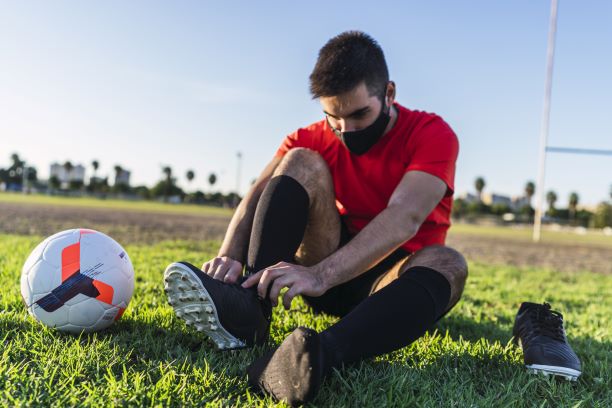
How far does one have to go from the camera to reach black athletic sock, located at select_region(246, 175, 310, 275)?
227 centimetres

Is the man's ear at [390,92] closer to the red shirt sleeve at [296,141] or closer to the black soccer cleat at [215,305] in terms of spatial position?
the red shirt sleeve at [296,141]

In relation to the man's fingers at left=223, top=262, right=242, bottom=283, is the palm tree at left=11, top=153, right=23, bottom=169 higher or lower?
higher

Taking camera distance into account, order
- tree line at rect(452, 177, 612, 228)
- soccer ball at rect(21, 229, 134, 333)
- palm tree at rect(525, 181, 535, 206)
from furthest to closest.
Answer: palm tree at rect(525, 181, 535, 206)
tree line at rect(452, 177, 612, 228)
soccer ball at rect(21, 229, 134, 333)

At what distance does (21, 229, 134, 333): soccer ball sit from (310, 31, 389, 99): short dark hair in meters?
1.39

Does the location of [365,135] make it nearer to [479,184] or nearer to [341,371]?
[341,371]

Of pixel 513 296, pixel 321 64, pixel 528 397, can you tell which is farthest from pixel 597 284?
pixel 321 64

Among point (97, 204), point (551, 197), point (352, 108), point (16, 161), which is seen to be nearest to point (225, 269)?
point (352, 108)

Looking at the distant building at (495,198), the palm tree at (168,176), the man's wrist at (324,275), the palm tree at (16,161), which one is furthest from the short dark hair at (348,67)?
the distant building at (495,198)

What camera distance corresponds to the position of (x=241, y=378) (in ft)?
6.36

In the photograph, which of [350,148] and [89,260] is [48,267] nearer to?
[89,260]

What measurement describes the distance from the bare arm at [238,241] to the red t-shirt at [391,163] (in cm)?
37

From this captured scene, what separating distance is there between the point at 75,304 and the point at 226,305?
90cm

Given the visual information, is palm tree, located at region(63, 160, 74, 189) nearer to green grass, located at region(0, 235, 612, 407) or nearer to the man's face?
green grass, located at region(0, 235, 612, 407)

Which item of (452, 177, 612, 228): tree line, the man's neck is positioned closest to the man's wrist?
the man's neck
